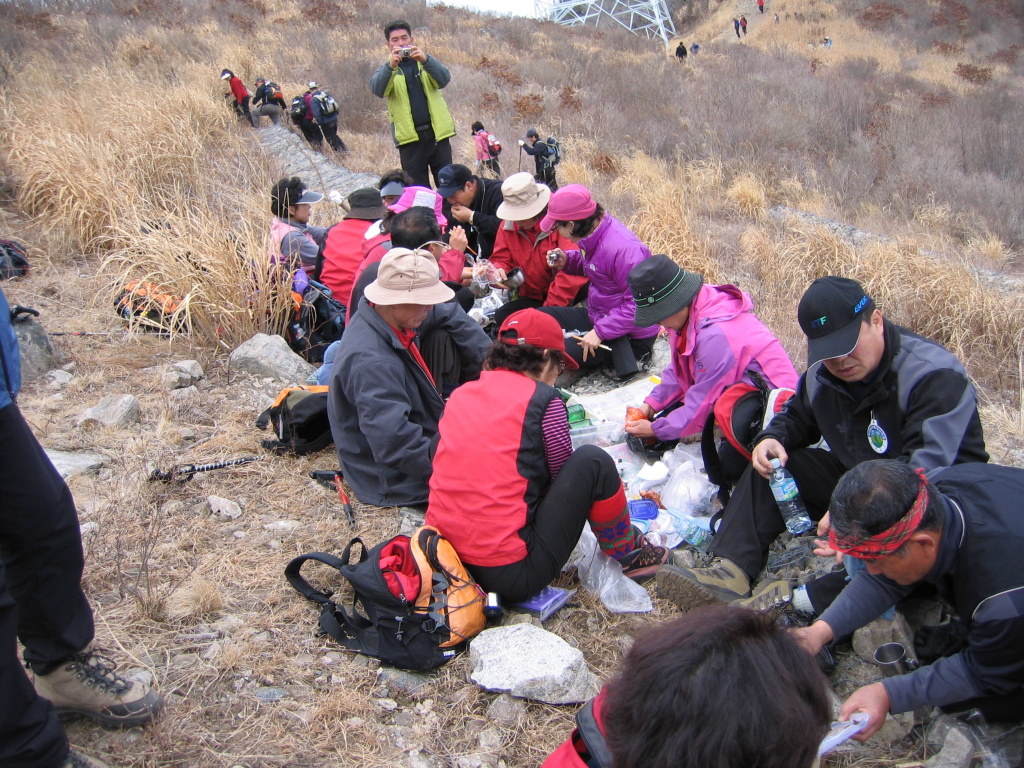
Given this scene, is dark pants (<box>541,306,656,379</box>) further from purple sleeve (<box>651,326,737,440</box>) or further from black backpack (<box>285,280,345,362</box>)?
black backpack (<box>285,280,345,362</box>)

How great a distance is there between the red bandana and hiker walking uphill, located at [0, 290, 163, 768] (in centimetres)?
190

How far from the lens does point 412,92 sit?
6.38 m

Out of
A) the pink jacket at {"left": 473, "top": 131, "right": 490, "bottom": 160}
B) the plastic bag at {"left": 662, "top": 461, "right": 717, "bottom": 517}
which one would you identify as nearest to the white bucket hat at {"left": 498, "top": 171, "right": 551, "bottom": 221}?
the plastic bag at {"left": 662, "top": 461, "right": 717, "bottom": 517}

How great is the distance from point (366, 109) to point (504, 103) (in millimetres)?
2664

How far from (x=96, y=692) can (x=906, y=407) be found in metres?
2.50

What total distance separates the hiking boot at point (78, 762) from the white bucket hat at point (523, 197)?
3.68m

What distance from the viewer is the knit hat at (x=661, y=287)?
317 centimetres

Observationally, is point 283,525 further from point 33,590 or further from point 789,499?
point 789,499

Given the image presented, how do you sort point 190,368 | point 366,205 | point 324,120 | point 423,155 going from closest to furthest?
point 190,368, point 366,205, point 423,155, point 324,120

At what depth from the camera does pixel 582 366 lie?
15.2ft

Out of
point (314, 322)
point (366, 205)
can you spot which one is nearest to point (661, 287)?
point (366, 205)

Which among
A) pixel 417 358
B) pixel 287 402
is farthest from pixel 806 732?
pixel 287 402

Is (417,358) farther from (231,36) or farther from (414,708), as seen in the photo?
(231,36)

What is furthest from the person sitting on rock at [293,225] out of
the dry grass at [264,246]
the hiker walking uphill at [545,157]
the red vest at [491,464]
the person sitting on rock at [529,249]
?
the hiker walking uphill at [545,157]
